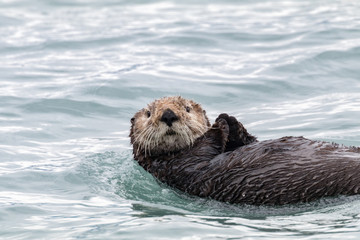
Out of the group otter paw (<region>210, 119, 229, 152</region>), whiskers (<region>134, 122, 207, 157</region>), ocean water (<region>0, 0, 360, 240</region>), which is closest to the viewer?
ocean water (<region>0, 0, 360, 240</region>)

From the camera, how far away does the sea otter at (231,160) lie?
5645 mm

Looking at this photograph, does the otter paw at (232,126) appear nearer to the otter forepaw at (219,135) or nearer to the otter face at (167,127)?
the otter forepaw at (219,135)

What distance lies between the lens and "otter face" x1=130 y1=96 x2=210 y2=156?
6.20 meters

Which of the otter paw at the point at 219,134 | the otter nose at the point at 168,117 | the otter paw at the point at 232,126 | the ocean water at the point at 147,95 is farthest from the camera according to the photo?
the otter paw at the point at 232,126

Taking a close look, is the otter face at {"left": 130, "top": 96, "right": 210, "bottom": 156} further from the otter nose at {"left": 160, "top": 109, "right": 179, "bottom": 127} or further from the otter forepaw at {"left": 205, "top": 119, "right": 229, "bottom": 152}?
the otter forepaw at {"left": 205, "top": 119, "right": 229, "bottom": 152}

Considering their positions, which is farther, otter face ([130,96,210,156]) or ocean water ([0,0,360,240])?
otter face ([130,96,210,156])

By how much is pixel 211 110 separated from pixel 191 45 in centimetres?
389

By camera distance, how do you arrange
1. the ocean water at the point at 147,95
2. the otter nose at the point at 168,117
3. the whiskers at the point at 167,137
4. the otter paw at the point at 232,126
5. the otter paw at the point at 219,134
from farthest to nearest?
the otter paw at the point at 232,126 → the otter paw at the point at 219,134 → the whiskers at the point at 167,137 → the otter nose at the point at 168,117 → the ocean water at the point at 147,95

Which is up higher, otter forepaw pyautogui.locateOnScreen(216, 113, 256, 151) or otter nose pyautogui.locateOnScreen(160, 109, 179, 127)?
otter nose pyautogui.locateOnScreen(160, 109, 179, 127)

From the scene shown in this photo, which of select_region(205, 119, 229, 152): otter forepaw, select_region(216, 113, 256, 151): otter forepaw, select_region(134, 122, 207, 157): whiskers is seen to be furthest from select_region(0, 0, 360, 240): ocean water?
select_region(216, 113, 256, 151): otter forepaw

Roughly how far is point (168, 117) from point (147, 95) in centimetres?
454

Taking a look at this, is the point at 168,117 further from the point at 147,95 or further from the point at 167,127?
the point at 147,95

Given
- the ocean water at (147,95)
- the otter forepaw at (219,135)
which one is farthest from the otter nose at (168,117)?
the ocean water at (147,95)

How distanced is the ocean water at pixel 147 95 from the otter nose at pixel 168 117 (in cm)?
68
